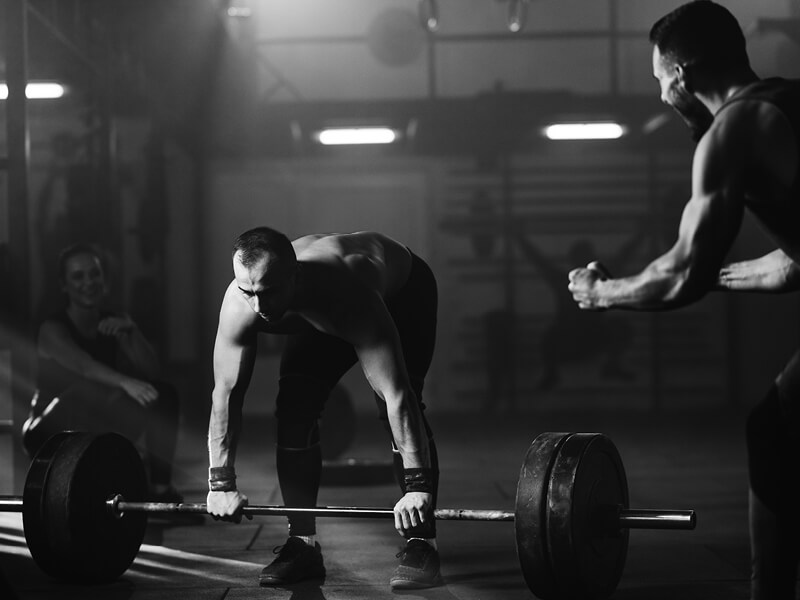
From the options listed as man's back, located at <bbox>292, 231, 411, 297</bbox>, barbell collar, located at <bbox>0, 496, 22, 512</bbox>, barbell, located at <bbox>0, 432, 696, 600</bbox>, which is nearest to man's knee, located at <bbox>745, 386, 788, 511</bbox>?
barbell, located at <bbox>0, 432, 696, 600</bbox>

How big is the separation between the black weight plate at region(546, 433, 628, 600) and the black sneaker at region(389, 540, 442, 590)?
436 millimetres

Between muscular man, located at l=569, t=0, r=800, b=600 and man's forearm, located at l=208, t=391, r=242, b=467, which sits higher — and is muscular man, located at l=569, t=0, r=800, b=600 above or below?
above

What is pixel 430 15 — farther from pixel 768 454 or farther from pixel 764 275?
pixel 768 454

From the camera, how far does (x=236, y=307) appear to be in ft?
7.54

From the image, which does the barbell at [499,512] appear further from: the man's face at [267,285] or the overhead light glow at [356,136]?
the overhead light glow at [356,136]

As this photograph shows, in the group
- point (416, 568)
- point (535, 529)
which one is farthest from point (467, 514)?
point (416, 568)

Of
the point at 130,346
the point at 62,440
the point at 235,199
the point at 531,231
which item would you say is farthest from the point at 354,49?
the point at 62,440

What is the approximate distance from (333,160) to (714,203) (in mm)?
6470

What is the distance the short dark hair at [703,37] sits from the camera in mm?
1654

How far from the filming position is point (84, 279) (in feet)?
11.7

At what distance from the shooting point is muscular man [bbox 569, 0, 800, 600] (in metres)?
1.56

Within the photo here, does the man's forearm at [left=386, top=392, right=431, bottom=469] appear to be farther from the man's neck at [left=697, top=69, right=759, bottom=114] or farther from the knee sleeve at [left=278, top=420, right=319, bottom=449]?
the man's neck at [left=697, top=69, right=759, bottom=114]

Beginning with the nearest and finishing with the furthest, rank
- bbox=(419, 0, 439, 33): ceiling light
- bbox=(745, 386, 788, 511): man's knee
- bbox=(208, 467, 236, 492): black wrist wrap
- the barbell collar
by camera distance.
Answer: bbox=(745, 386, 788, 511): man's knee → bbox=(208, 467, 236, 492): black wrist wrap → the barbell collar → bbox=(419, 0, 439, 33): ceiling light

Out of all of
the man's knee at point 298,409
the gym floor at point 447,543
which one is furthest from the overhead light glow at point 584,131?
the man's knee at point 298,409
